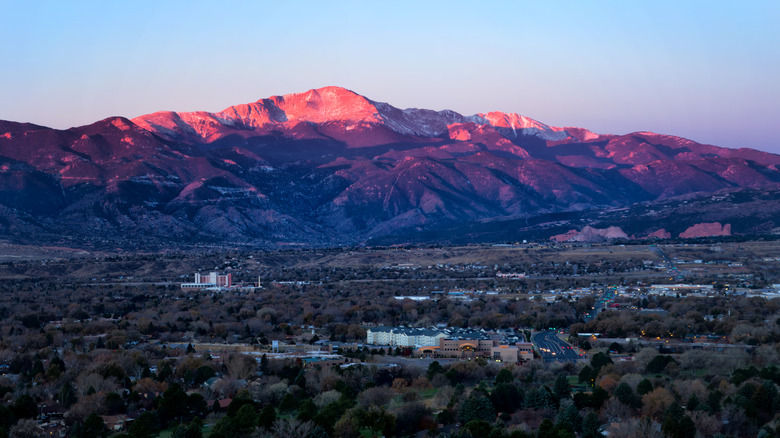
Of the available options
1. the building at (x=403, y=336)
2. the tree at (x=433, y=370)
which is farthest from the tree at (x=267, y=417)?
the building at (x=403, y=336)

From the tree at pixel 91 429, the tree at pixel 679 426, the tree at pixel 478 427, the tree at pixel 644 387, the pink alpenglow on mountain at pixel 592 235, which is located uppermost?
the pink alpenglow on mountain at pixel 592 235

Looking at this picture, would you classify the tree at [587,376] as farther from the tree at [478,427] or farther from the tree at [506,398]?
the tree at [478,427]

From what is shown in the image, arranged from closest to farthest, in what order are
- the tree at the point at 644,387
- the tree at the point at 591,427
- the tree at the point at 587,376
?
1. the tree at the point at 591,427
2. the tree at the point at 644,387
3. the tree at the point at 587,376

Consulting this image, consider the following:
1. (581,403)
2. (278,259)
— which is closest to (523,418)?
(581,403)

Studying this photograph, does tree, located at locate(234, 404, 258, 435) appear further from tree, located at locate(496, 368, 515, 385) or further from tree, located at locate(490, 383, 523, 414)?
tree, located at locate(496, 368, 515, 385)

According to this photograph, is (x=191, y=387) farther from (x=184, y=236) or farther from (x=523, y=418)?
(x=184, y=236)
